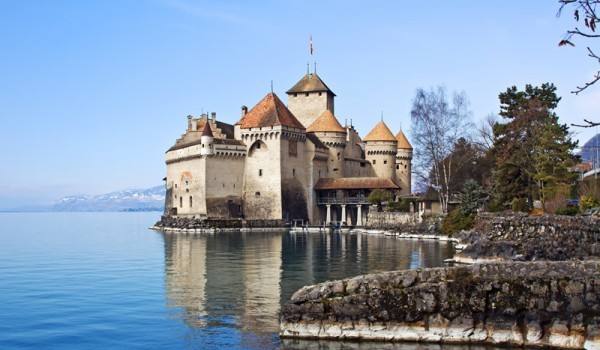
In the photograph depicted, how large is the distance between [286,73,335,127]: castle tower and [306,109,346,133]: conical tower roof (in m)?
4.03

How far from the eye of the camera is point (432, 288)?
50.8 feet

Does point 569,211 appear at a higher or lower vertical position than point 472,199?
lower

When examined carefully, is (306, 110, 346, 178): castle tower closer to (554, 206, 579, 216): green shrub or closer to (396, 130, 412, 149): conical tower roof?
(396, 130, 412, 149): conical tower roof

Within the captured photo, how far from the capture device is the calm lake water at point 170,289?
17281mm

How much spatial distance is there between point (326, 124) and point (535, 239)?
1864 inches

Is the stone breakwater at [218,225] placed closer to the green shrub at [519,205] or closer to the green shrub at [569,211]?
the green shrub at [519,205]

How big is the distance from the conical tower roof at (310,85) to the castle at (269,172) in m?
5.80

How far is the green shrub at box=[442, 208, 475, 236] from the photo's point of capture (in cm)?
4772

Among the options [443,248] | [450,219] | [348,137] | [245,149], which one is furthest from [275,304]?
[348,137]

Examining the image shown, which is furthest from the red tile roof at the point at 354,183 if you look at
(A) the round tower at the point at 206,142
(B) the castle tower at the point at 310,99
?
(A) the round tower at the point at 206,142

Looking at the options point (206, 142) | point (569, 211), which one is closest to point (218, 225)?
point (206, 142)

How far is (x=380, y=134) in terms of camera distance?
3041 inches

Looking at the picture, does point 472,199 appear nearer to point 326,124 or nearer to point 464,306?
point 326,124

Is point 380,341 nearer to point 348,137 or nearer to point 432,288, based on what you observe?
point 432,288
